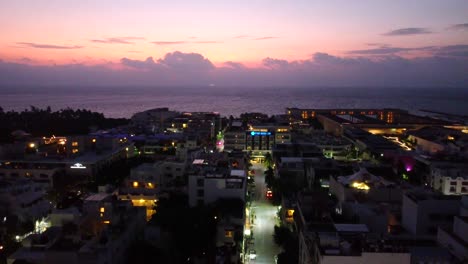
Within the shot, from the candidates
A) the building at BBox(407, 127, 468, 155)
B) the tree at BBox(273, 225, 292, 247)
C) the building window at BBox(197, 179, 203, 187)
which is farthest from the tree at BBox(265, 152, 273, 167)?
the tree at BBox(273, 225, 292, 247)

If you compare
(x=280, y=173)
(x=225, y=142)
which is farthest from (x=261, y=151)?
(x=280, y=173)

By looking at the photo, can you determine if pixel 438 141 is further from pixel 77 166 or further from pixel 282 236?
pixel 77 166

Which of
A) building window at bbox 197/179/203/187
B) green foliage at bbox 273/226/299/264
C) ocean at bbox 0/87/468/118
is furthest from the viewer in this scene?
ocean at bbox 0/87/468/118

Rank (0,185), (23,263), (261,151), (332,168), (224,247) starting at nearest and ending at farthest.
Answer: (23,263)
(224,247)
(0,185)
(332,168)
(261,151)

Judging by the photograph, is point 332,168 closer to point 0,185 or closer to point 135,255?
point 135,255

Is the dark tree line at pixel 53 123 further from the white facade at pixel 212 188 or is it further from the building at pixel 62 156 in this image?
the white facade at pixel 212 188

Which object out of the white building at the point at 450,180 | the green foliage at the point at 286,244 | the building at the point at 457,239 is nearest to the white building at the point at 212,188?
the green foliage at the point at 286,244

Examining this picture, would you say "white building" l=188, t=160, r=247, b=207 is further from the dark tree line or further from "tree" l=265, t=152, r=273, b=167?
the dark tree line

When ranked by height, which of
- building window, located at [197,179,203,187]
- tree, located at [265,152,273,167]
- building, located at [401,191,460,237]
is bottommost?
tree, located at [265,152,273,167]

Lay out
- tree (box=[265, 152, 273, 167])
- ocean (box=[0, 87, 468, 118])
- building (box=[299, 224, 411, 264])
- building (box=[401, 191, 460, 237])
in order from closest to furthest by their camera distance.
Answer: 1. building (box=[299, 224, 411, 264])
2. building (box=[401, 191, 460, 237])
3. tree (box=[265, 152, 273, 167])
4. ocean (box=[0, 87, 468, 118])
